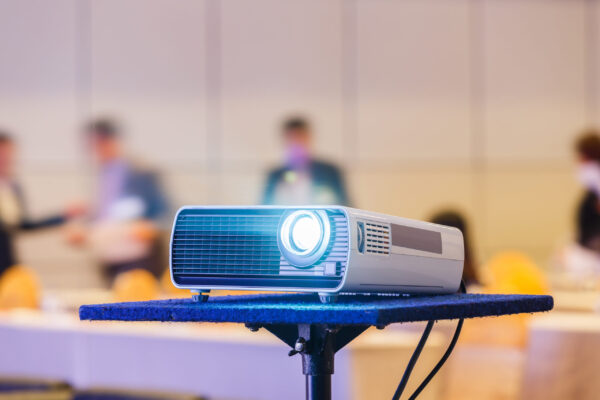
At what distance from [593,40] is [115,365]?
525 cm

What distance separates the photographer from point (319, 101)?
21.6 feet

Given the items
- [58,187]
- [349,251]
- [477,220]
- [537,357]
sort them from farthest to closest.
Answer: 1. [477,220]
2. [58,187]
3. [537,357]
4. [349,251]

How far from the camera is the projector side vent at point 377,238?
1173 mm

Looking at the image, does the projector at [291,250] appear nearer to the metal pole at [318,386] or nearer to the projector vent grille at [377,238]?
the projector vent grille at [377,238]

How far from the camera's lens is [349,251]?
1.12 meters

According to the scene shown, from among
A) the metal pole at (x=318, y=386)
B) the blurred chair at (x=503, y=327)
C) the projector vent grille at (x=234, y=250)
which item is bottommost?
the blurred chair at (x=503, y=327)

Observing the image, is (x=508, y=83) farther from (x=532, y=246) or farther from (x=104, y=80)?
(x=104, y=80)

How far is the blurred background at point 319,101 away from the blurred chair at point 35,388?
11.6 feet

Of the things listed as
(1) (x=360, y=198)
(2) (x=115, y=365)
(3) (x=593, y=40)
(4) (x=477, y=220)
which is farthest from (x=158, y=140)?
(2) (x=115, y=365)

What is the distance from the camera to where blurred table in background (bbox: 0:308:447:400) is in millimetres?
2293

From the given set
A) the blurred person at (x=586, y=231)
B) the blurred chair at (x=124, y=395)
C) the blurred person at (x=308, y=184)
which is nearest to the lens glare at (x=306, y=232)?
the blurred chair at (x=124, y=395)

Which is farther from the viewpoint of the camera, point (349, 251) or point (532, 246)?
point (532, 246)

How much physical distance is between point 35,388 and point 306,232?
1369mm

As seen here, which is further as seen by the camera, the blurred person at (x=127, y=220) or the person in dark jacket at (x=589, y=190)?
the blurred person at (x=127, y=220)
